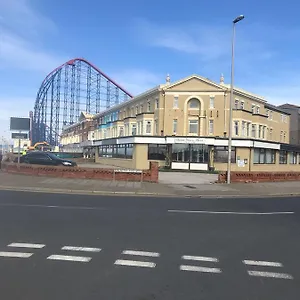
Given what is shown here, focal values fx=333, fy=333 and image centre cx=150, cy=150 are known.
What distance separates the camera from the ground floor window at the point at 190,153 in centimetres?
4131

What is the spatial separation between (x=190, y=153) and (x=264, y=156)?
1194 cm

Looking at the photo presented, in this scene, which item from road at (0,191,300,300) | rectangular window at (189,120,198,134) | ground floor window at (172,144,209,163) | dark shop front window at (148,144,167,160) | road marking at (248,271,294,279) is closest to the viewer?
road at (0,191,300,300)

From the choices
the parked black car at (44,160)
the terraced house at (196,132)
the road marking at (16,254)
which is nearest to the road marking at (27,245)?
the road marking at (16,254)

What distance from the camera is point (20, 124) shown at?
24.0m

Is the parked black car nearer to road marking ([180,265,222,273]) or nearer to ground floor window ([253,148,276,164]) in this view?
road marking ([180,265,222,273])

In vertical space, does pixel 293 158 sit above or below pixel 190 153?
below

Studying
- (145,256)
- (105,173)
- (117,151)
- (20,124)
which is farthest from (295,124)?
(145,256)

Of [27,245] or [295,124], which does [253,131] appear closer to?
[295,124]

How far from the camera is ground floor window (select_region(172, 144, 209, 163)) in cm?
4131

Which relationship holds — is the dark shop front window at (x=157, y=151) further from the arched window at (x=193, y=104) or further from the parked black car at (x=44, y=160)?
the parked black car at (x=44, y=160)

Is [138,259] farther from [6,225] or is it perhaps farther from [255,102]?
[255,102]

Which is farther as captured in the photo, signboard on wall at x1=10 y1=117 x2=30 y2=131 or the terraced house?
the terraced house

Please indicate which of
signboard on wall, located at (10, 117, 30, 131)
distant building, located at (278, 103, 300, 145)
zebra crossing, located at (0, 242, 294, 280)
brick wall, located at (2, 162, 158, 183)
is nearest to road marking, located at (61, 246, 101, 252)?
zebra crossing, located at (0, 242, 294, 280)

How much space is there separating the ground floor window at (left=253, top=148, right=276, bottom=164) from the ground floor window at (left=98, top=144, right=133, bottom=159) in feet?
55.0
